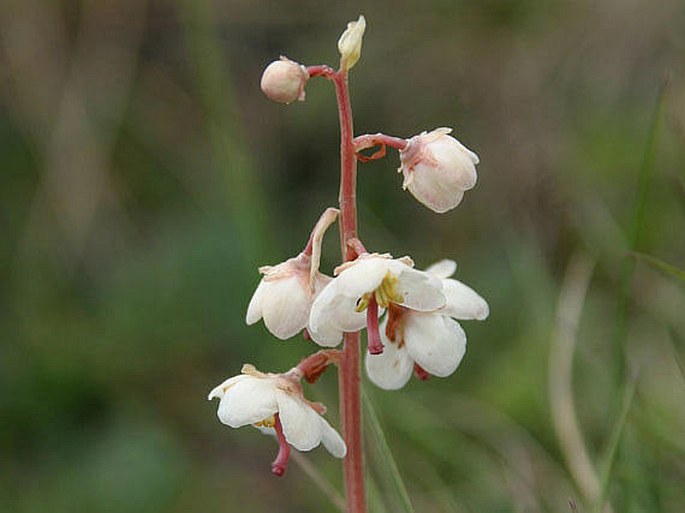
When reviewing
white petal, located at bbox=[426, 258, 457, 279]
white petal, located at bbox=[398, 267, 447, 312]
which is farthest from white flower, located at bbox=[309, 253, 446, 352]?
white petal, located at bbox=[426, 258, 457, 279]

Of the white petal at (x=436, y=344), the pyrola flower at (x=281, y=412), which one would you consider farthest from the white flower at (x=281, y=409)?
the white petal at (x=436, y=344)

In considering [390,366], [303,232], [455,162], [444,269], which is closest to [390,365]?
[390,366]

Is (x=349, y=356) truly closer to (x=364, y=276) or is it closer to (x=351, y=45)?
(x=364, y=276)

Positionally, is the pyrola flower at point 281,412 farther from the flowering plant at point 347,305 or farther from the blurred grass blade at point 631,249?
the blurred grass blade at point 631,249

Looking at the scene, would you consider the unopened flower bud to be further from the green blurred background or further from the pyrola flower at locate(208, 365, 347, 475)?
the green blurred background

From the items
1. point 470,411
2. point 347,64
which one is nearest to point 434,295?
point 347,64
